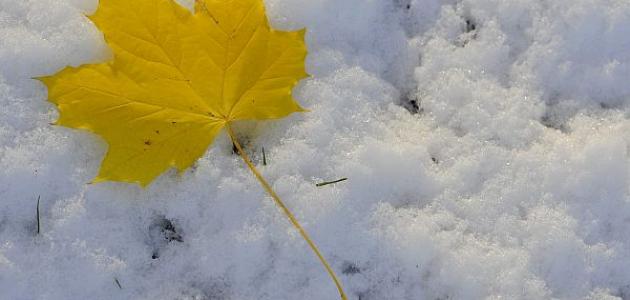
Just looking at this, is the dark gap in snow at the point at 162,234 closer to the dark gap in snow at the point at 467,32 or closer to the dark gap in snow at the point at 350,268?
the dark gap in snow at the point at 350,268

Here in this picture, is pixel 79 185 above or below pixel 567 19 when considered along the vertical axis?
below

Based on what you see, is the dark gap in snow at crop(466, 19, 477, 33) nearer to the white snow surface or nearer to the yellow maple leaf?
the white snow surface

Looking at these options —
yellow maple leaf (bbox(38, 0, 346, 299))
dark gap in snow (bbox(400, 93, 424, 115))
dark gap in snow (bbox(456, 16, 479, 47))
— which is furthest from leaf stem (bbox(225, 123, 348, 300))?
dark gap in snow (bbox(456, 16, 479, 47))

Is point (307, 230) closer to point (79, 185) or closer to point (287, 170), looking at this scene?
point (287, 170)

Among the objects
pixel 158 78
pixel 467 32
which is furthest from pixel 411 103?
pixel 158 78

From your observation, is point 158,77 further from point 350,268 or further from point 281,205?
point 350,268

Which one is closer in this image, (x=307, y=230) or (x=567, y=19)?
(x=307, y=230)

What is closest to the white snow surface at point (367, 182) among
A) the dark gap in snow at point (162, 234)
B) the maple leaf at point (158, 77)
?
the dark gap in snow at point (162, 234)

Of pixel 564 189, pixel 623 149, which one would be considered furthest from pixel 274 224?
pixel 623 149
